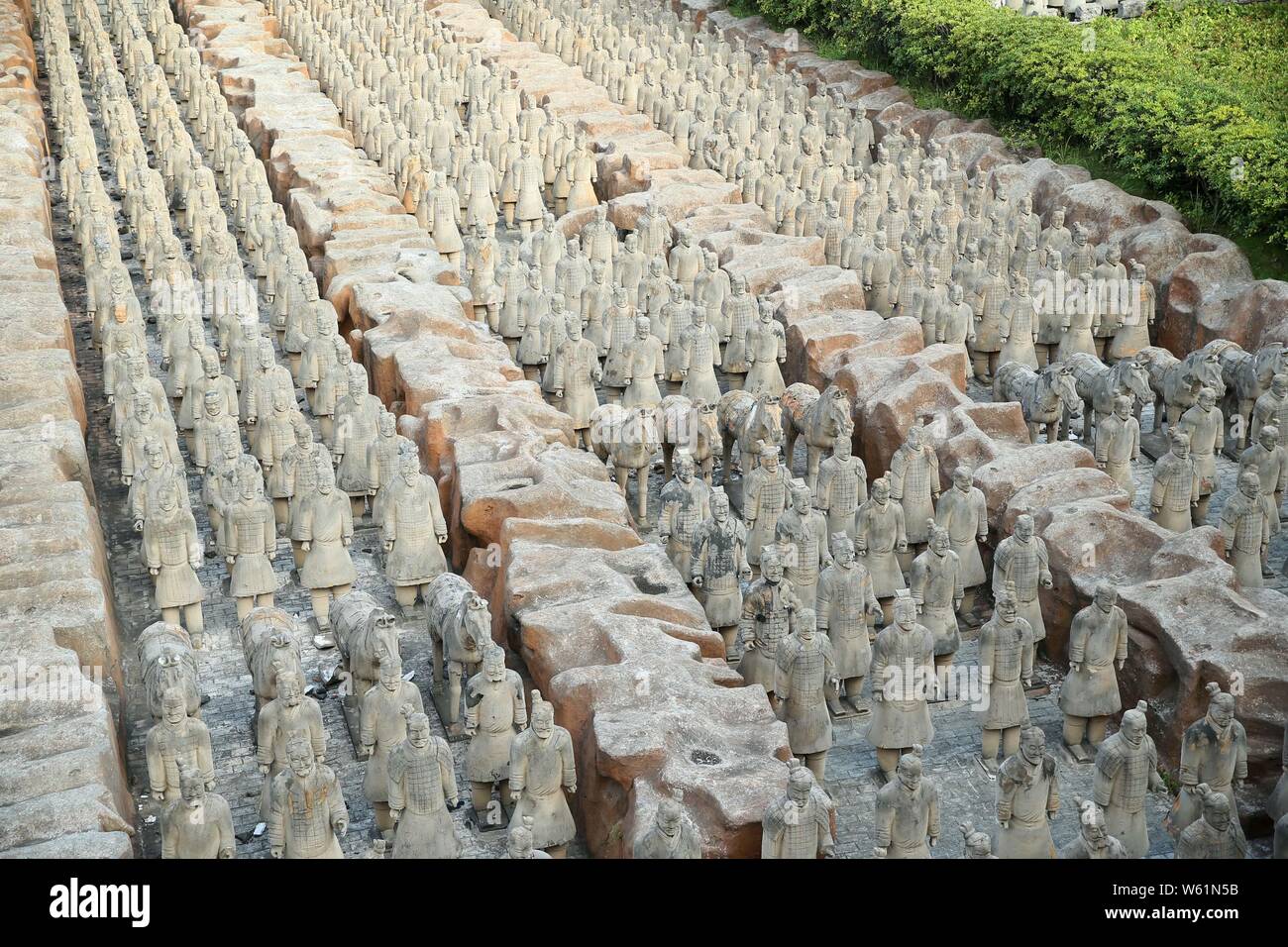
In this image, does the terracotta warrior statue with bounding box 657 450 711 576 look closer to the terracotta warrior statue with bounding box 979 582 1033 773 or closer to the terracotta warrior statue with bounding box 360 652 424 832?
the terracotta warrior statue with bounding box 979 582 1033 773

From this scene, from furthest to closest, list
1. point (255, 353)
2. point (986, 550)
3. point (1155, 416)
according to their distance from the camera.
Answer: point (1155, 416), point (255, 353), point (986, 550)

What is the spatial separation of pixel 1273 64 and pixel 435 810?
18.2 metres

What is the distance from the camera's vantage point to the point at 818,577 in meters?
11.1

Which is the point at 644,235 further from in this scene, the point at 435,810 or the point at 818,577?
the point at 435,810

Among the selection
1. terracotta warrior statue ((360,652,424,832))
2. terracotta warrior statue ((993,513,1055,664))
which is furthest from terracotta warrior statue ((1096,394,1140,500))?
terracotta warrior statue ((360,652,424,832))

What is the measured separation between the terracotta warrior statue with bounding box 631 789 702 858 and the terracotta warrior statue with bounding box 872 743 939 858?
110 cm

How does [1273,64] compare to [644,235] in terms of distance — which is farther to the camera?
[1273,64]

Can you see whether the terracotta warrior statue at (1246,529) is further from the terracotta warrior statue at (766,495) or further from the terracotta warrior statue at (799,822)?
the terracotta warrior statue at (799,822)

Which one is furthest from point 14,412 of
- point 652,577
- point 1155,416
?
point 1155,416

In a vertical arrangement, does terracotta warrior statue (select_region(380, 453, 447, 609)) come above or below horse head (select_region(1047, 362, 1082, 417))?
below

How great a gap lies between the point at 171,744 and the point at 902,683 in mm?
4268

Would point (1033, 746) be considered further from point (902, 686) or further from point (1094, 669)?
point (1094, 669)

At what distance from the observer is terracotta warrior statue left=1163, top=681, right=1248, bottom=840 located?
9266 millimetres

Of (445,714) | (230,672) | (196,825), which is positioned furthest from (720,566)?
(196,825)
